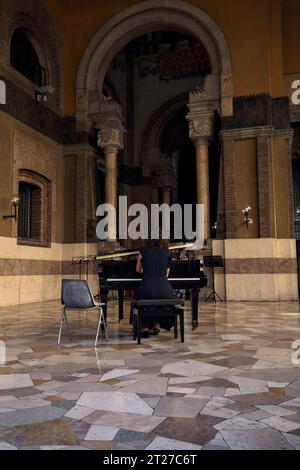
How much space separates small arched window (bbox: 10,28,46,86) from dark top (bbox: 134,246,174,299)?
405 inches

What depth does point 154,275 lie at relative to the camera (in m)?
6.65

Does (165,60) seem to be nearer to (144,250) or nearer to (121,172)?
(121,172)

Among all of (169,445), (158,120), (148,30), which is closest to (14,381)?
(169,445)

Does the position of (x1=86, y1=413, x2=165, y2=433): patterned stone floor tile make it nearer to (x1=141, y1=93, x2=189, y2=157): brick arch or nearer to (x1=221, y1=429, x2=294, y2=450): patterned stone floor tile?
(x1=221, y1=429, x2=294, y2=450): patterned stone floor tile

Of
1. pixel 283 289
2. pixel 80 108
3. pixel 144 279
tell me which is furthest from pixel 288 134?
pixel 144 279

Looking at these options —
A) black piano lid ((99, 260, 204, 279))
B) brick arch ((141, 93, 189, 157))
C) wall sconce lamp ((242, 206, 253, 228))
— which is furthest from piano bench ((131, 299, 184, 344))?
brick arch ((141, 93, 189, 157))

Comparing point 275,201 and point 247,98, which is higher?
point 247,98

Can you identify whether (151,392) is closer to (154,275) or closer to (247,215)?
(154,275)

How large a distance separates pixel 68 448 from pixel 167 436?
2.02ft

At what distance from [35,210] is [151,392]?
1190cm

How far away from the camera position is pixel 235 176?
1453 centimetres

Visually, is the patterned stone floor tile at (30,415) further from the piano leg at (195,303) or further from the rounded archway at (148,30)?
the rounded archway at (148,30)

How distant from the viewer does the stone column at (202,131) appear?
49.4ft

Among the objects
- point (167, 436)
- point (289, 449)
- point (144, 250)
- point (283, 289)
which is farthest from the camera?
point (283, 289)
